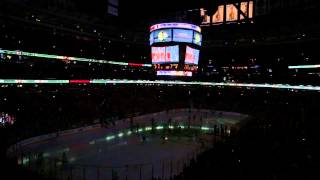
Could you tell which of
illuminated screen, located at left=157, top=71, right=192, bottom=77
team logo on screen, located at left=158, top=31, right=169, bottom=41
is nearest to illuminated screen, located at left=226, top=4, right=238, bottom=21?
team logo on screen, located at left=158, top=31, right=169, bottom=41

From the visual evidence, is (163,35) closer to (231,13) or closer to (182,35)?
(182,35)

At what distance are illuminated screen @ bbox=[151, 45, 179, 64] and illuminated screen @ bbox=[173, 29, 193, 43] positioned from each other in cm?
48

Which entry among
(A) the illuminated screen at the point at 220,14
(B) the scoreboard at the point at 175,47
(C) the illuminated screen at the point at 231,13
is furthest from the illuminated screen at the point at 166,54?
(C) the illuminated screen at the point at 231,13

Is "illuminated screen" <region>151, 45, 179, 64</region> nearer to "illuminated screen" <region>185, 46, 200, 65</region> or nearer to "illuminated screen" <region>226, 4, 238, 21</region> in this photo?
"illuminated screen" <region>185, 46, 200, 65</region>

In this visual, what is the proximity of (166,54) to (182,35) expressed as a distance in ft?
4.89

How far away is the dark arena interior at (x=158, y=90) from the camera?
9.31m

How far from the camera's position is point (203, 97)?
3094 centimetres

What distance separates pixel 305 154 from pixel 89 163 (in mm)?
7085

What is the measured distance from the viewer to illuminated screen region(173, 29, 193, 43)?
16197 millimetres

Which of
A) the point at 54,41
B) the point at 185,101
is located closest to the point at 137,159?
the point at 54,41

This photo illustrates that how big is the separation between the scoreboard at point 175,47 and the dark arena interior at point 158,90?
0.06 metres

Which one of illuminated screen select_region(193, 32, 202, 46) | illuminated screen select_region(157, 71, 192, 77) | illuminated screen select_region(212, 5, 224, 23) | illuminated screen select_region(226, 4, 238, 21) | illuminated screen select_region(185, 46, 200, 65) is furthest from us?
illuminated screen select_region(212, 5, 224, 23)

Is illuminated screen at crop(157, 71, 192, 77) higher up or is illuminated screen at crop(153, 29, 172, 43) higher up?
illuminated screen at crop(153, 29, 172, 43)

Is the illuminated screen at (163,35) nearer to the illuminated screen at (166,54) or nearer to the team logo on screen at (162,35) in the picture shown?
the team logo on screen at (162,35)
